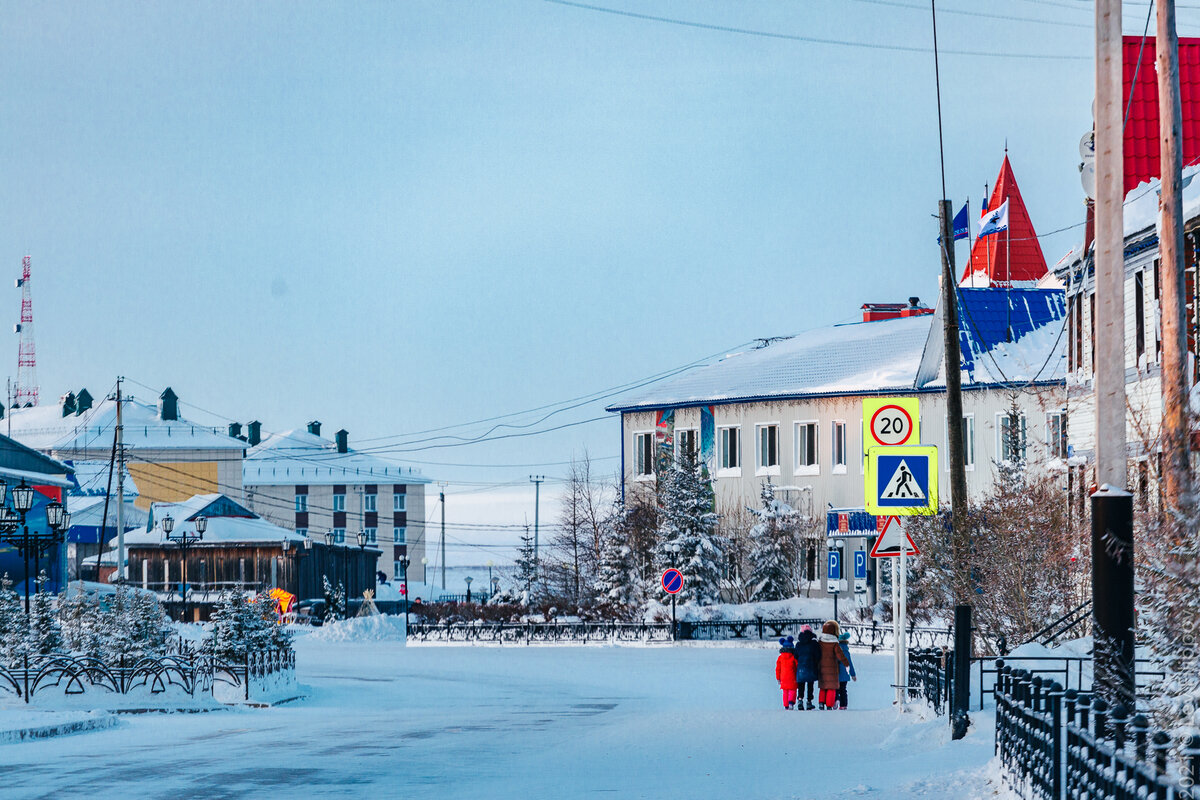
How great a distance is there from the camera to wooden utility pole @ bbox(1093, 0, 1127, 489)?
35.2ft

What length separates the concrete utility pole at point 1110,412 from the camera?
10.0m

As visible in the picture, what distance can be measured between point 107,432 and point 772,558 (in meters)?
65.3

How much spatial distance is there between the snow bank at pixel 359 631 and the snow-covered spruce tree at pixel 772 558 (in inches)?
538

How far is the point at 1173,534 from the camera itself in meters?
8.21

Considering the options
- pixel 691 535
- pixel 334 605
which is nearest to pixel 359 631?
pixel 334 605

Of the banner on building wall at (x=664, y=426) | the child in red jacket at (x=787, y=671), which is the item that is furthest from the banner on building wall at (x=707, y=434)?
the child in red jacket at (x=787, y=671)

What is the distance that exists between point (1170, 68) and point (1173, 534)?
337 inches

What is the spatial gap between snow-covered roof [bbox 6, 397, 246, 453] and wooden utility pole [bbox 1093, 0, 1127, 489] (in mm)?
100323

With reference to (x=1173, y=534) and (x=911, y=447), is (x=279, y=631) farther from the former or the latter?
(x=1173, y=534)

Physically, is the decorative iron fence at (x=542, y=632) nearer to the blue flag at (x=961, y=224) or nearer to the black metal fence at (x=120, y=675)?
the blue flag at (x=961, y=224)

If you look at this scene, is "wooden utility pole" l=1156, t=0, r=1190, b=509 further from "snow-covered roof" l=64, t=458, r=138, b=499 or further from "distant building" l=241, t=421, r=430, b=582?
"distant building" l=241, t=421, r=430, b=582

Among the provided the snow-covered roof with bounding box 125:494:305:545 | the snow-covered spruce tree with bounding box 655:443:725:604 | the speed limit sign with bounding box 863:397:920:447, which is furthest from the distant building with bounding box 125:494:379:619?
the speed limit sign with bounding box 863:397:920:447

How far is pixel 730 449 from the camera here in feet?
206

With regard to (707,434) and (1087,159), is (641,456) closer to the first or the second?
(707,434)
